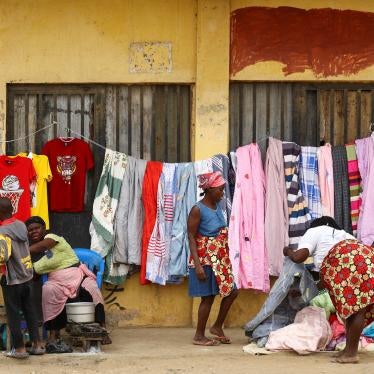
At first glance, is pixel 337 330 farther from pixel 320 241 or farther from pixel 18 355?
pixel 18 355

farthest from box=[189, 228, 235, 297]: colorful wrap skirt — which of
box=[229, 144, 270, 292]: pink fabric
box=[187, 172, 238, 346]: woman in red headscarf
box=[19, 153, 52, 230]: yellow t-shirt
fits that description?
box=[19, 153, 52, 230]: yellow t-shirt

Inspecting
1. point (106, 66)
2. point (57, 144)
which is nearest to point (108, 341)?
point (57, 144)

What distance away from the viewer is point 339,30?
10211mm

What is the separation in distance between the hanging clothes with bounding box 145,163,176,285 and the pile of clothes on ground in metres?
1.33

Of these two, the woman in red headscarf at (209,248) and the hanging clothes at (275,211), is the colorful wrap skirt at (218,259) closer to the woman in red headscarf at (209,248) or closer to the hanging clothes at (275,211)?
the woman in red headscarf at (209,248)

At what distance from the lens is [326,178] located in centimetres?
1001

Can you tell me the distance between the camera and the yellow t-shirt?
10.0 meters

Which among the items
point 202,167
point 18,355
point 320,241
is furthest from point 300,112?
point 18,355

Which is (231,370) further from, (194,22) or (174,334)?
(194,22)

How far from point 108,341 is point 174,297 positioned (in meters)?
1.28

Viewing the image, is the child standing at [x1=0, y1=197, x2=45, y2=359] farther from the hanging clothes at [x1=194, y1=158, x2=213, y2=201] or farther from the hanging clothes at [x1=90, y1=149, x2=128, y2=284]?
the hanging clothes at [x1=194, y1=158, x2=213, y2=201]

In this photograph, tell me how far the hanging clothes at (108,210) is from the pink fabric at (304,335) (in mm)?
2043

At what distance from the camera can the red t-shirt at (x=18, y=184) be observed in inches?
391

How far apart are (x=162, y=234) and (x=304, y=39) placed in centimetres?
252
